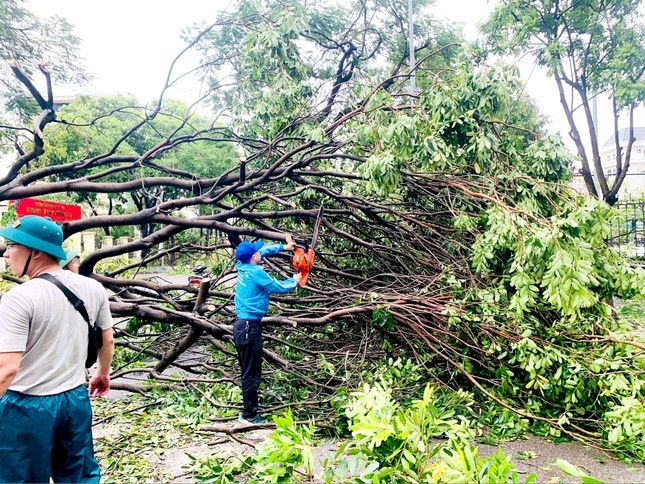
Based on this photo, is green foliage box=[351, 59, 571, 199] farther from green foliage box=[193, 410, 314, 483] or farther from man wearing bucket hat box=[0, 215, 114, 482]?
man wearing bucket hat box=[0, 215, 114, 482]

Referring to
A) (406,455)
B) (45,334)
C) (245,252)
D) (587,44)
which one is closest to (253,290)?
(245,252)

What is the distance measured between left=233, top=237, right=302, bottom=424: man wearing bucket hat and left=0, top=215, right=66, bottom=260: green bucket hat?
1799 mm

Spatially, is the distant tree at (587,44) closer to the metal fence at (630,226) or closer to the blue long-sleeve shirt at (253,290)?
the metal fence at (630,226)

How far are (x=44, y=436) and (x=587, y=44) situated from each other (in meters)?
10.3

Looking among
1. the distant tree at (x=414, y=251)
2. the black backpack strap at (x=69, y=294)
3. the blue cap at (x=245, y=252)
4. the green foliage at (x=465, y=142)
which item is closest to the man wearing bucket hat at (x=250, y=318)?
the blue cap at (x=245, y=252)

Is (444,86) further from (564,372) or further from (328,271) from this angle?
(564,372)

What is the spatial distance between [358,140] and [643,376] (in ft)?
11.4

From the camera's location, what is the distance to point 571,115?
9.36m

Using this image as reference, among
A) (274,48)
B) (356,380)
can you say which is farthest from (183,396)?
(274,48)

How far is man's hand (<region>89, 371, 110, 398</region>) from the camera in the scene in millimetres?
2625

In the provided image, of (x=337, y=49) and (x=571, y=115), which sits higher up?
(x=337, y=49)

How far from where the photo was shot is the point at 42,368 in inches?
83.7

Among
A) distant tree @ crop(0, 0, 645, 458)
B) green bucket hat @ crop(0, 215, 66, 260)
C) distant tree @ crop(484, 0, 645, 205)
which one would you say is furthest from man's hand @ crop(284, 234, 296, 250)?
distant tree @ crop(484, 0, 645, 205)

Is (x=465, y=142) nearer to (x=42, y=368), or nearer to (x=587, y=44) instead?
(x=42, y=368)
